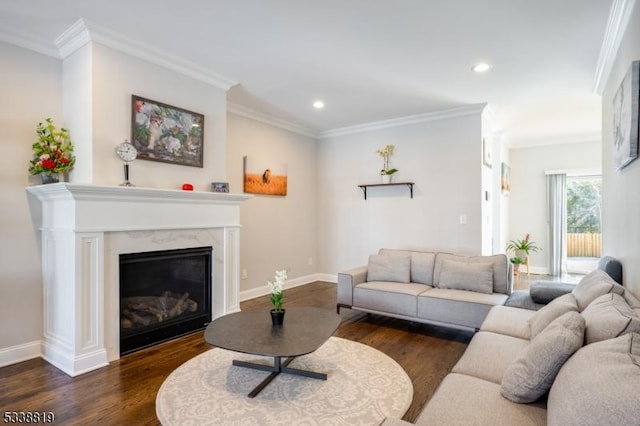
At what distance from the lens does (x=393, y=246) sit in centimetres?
538

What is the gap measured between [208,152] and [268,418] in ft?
8.87

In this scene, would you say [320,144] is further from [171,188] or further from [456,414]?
[456,414]

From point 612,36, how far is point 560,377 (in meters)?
2.88

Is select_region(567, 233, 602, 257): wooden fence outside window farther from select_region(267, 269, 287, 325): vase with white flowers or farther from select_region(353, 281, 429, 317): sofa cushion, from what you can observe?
select_region(267, 269, 287, 325): vase with white flowers

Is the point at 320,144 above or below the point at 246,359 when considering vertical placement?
above

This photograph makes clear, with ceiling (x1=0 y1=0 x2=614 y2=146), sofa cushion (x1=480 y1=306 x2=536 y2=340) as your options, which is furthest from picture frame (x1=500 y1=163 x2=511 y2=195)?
sofa cushion (x1=480 y1=306 x2=536 y2=340)

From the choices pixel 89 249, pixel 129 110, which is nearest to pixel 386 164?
pixel 129 110

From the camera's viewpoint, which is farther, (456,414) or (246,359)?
(246,359)

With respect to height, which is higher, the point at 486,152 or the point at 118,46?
the point at 118,46

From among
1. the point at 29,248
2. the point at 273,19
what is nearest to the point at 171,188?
the point at 29,248

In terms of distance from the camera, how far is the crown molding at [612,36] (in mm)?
2391

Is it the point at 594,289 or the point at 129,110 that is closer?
the point at 594,289

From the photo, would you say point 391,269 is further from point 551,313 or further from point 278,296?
point 551,313

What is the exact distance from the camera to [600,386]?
40.8 inches
